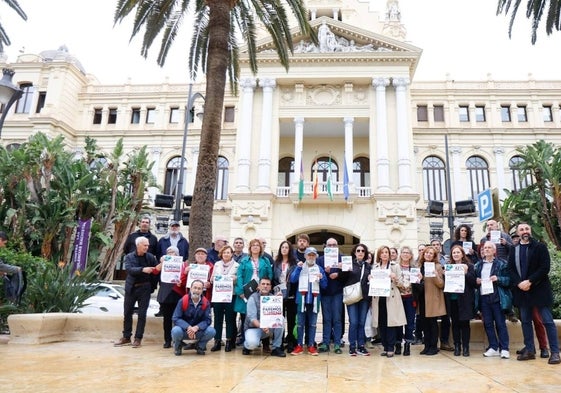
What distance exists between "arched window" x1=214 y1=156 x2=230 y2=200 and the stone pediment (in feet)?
28.8

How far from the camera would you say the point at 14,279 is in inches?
320

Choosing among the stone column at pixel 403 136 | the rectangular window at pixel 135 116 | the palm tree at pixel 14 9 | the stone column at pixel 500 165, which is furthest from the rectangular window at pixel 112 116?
the stone column at pixel 500 165

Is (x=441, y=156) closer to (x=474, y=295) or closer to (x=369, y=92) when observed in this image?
(x=369, y=92)

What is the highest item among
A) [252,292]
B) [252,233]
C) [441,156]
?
[441,156]

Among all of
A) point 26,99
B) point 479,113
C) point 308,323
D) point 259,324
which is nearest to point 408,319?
point 308,323

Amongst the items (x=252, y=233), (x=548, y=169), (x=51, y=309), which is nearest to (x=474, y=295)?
(x=51, y=309)

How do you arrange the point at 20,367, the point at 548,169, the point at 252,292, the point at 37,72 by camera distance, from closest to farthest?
the point at 20,367
the point at 252,292
the point at 548,169
the point at 37,72

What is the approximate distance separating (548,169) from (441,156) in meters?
7.71

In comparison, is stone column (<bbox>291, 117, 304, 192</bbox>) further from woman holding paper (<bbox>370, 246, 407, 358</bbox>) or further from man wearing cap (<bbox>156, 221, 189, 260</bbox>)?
woman holding paper (<bbox>370, 246, 407, 358</bbox>)

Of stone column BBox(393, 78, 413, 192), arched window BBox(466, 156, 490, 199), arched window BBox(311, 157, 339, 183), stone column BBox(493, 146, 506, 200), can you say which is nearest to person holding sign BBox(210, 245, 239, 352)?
stone column BBox(393, 78, 413, 192)

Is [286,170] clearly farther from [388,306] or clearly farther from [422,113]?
[388,306]

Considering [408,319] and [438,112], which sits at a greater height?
[438,112]

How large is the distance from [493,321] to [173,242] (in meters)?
6.25

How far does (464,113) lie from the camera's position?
3091cm
